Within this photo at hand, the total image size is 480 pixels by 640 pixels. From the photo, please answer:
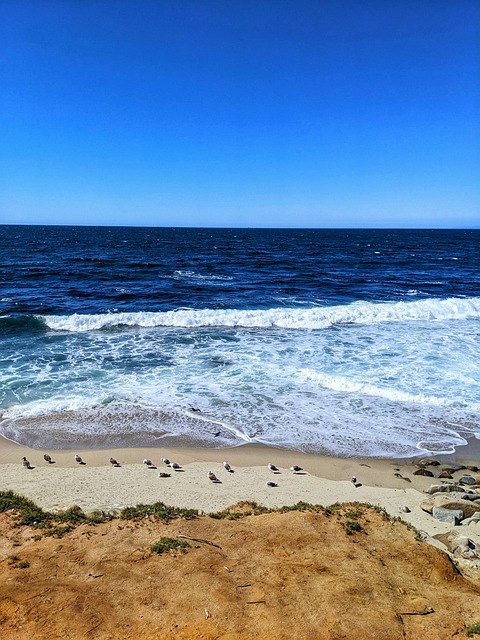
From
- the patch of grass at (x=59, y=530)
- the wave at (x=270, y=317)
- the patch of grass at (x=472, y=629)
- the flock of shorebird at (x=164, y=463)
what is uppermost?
the wave at (x=270, y=317)

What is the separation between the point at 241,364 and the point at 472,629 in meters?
12.9

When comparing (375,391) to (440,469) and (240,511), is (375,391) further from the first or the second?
(240,511)

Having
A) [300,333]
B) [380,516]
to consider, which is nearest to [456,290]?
[300,333]

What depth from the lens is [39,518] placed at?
24.3ft

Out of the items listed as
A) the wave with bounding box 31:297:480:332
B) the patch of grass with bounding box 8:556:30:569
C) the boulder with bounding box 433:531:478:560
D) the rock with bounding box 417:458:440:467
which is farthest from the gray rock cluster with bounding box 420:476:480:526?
the wave with bounding box 31:297:480:332

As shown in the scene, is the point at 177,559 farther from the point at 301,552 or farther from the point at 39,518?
the point at 39,518

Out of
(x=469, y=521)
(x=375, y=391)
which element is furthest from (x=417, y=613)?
(x=375, y=391)

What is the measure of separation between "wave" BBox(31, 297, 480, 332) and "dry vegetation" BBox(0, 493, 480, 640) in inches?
648

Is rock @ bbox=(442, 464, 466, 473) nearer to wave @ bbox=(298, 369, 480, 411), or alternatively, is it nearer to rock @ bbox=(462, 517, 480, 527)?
rock @ bbox=(462, 517, 480, 527)

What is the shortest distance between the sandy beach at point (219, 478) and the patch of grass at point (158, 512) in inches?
20.4

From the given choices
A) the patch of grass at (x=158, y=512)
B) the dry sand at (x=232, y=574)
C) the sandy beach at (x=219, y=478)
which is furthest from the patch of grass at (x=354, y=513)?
the patch of grass at (x=158, y=512)

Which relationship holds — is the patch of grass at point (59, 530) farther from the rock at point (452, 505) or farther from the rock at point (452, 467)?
the rock at point (452, 467)

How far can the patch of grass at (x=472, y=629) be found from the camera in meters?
4.96

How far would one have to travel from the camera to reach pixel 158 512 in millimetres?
7801
